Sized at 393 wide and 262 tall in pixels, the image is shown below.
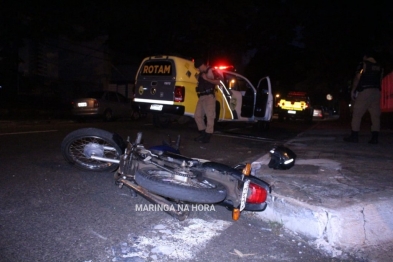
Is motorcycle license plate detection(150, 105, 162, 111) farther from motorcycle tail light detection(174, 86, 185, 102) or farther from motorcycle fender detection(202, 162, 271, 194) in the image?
motorcycle fender detection(202, 162, 271, 194)

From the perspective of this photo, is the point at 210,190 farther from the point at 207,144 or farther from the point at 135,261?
the point at 207,144

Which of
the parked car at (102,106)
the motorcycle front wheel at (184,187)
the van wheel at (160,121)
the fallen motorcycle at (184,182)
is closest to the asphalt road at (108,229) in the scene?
the fallen motorcycle at (184,182)

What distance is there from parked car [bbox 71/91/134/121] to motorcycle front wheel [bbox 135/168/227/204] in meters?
11.9

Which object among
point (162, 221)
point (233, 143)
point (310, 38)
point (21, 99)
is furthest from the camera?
point (310, 38)

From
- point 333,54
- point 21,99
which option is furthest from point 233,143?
point 333,54

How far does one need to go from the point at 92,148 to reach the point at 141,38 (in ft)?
92.5

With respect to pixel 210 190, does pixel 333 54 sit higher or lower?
higher

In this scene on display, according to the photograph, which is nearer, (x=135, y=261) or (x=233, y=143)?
(x=135, y=261)

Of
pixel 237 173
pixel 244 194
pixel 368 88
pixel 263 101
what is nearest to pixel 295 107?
pixel 263 101

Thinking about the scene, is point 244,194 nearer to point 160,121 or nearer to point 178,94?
point 178,94

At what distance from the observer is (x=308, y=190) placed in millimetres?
3783

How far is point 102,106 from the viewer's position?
48.6ft

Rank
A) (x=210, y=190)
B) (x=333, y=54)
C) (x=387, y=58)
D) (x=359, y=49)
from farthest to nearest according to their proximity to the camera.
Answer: (x=333, y=54), (x=359, y=49), (x=387, y=58), (x=210, y=190)

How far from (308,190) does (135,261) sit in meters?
2.07
